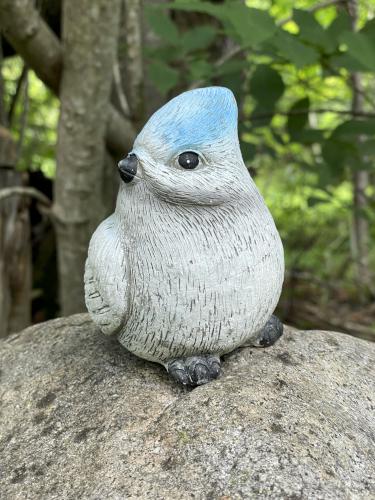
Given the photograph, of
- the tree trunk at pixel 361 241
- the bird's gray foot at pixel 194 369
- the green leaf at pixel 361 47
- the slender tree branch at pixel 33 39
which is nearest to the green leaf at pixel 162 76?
the slender tree branch at pixel 33 39

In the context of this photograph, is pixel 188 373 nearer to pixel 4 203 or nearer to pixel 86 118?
pixel 86 118

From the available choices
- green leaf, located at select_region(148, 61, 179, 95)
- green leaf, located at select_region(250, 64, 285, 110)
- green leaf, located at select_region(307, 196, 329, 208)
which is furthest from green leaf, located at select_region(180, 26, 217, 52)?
green leaf, located at select_region(307, 196, 329, 208)

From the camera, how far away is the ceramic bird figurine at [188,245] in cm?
128

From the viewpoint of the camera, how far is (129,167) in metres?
Answer: 1.28

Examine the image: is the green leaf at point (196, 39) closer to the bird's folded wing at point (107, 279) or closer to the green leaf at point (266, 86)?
the green leaf at point (266, 86)

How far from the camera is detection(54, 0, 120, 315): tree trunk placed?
209 cm

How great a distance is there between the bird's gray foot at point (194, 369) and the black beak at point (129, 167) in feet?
1.47

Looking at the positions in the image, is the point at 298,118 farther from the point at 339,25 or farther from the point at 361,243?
the point at 361,243

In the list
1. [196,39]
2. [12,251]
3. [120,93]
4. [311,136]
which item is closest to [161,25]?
[196,39]

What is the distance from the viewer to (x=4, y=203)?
8.87 feet

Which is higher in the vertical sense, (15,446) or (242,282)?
(242,282)

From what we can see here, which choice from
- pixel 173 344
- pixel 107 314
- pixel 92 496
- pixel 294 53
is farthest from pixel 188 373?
pixel 294 53

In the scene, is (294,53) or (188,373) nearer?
(188,373)

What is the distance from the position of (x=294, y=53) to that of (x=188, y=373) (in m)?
0.92
